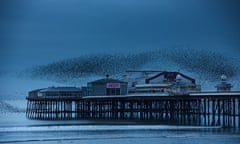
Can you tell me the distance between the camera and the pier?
2044 inches

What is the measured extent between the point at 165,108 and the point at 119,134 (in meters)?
18.3

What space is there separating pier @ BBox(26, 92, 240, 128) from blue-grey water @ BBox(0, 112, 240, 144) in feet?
16.3

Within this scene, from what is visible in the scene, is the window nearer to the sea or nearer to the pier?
the pier

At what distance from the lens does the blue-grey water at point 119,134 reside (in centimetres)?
3800

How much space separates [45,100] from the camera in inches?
2825

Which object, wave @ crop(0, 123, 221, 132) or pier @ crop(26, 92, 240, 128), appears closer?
wave @ crop(0, 123, 221, 132)

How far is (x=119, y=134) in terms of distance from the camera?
4266 cm

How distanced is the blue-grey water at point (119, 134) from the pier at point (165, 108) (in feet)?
16.3

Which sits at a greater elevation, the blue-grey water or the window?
the window

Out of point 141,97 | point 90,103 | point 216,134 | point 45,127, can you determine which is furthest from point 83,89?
point 216,134

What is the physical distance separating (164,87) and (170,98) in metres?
13.0

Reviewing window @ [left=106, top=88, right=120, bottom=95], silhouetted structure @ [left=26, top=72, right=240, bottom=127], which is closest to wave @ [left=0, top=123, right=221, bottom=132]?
silhouetted structure @ [left=26, top=72, right=240, bottom=127]

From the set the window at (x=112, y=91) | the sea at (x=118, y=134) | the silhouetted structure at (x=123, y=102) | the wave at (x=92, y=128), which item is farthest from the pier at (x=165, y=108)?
the sea at (x=118, y=134)

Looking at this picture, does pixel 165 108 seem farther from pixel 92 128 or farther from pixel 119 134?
pixel 119 134
